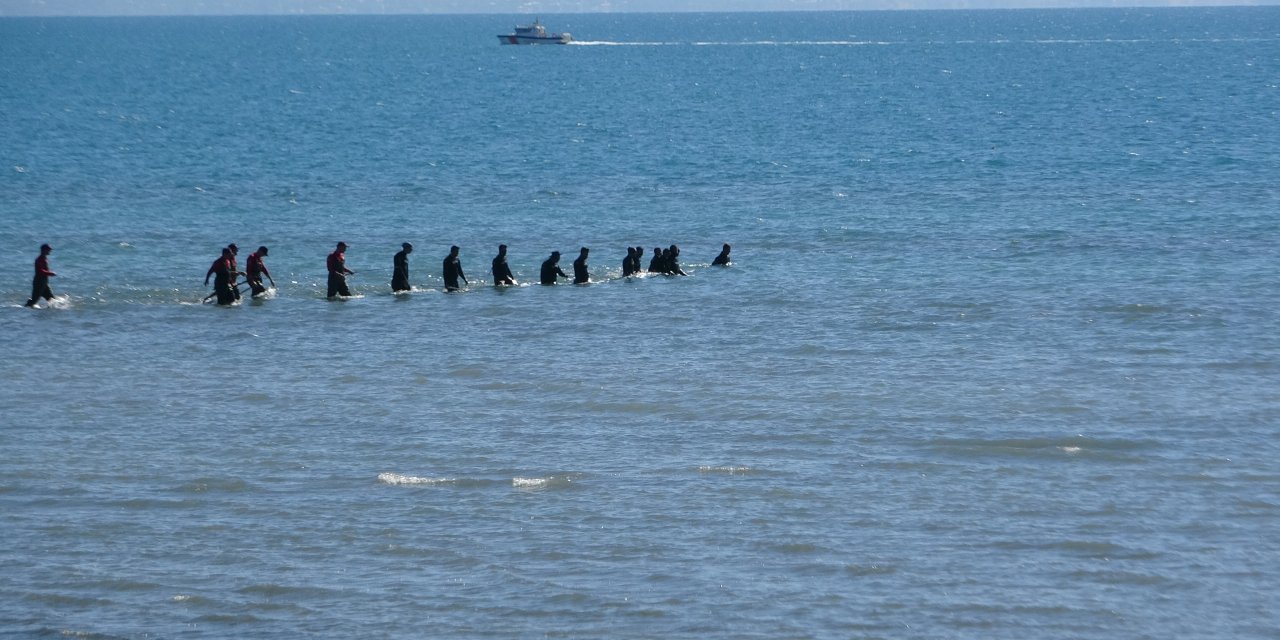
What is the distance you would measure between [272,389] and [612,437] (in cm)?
555

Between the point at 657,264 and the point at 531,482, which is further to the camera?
the point at 657,264

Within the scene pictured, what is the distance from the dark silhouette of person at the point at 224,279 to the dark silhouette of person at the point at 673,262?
28.5 ft

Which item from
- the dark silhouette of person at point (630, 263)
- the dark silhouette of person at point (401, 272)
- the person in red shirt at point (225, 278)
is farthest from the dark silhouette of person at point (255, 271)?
the dark silhouette of person at point (630, 263)

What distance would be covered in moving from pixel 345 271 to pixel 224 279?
224 cm

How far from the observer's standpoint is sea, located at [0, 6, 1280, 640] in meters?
14.2

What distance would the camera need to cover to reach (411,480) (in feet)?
57.5

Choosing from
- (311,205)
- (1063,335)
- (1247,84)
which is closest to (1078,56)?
(1247,84)

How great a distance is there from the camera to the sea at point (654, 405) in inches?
558

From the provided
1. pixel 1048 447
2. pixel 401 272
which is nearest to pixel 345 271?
pixel 401 272

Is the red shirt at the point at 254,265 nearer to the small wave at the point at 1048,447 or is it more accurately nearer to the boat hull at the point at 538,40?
the small wave at the point at 1048,447

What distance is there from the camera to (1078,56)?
141625 mm

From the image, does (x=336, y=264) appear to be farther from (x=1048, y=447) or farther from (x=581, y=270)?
(x=1048, y=447)

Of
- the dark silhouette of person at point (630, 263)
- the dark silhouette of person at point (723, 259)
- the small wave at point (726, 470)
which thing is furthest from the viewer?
the dark silhouette of person at point (723, 259)

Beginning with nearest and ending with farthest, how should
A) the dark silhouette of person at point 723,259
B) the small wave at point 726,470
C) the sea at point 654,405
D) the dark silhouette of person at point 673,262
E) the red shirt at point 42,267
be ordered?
the sea at point 654,405 → the small wave at point 726,470 → the red shirt at point 42,267 → the dark silhouette of person at point 673,262 → the dark silhouette of person at point 723,259
